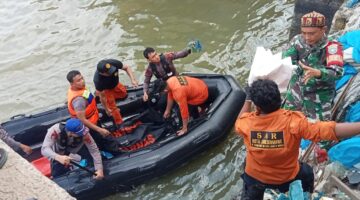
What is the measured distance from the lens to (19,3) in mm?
11656

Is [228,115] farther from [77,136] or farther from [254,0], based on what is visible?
[254,0]

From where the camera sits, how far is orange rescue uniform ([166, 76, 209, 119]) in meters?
5.78

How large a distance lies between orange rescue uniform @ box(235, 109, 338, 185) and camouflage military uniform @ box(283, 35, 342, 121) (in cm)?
89

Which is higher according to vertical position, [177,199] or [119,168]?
[119,168]

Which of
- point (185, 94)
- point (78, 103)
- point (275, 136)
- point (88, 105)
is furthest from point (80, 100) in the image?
point (275, 136)

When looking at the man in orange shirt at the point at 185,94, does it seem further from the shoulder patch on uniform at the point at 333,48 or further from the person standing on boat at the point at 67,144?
the shoulder patch on uniform at the point at 333,48

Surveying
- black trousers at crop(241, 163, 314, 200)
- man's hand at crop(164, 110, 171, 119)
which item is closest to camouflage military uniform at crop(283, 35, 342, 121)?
black trousers at crop(241, 163, 314, 200)

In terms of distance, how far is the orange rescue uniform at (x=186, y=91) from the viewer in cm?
578

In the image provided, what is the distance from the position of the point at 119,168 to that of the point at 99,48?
438 centimetres

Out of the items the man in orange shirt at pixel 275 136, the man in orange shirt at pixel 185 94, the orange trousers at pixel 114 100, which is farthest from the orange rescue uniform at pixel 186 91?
the man in orange shirt at pixel 275 136

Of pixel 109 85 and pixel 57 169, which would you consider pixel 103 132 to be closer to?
pixel 57 169

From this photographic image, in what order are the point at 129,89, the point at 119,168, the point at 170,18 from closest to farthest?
1. the point at 119,168
2. the point at 129,89
3. the point at 170,18

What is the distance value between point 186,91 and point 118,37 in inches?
167

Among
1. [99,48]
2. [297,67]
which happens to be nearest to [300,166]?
[297,67]
